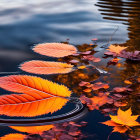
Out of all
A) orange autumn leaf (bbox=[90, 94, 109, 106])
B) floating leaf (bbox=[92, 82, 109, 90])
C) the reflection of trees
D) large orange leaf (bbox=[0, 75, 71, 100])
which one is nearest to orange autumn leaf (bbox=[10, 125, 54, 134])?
large orange leaf (bbox=[0, 75, 71, 100])

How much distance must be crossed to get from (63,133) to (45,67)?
2.45 ft

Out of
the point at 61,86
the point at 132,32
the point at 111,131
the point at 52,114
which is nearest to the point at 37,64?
the point at 61,86

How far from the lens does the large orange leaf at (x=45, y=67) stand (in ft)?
5.17

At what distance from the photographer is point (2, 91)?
4.24 ft

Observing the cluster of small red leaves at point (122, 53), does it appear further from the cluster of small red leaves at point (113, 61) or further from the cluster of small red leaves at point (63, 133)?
the cluster of small red leaves at point (63, 133)

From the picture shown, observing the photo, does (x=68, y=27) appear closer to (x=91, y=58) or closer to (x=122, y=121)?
(x=91, y=58)

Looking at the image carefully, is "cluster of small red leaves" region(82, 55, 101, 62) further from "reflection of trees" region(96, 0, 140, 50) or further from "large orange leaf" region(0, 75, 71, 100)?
"large orange leaf" region(0, 75, 71, 100)

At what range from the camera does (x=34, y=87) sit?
4.17ft

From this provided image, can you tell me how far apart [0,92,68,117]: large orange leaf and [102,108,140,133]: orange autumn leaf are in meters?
0.30

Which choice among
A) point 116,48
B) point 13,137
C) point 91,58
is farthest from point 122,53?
point 13,137

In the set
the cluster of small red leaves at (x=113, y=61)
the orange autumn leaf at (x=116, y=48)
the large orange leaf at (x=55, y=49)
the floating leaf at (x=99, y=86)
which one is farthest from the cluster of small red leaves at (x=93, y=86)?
the orange autumn leaf at (x=116, y=48)

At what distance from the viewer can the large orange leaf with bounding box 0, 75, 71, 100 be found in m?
1.23

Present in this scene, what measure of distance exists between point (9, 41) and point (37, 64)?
24.7 inches

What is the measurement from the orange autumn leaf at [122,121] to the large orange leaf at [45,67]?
62 cm
